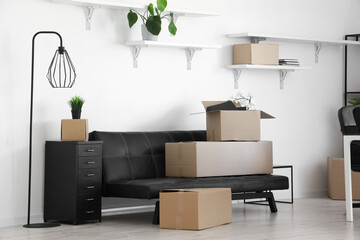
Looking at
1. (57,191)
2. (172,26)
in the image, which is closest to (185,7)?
(172,26)

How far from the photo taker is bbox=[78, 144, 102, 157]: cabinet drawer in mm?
5617

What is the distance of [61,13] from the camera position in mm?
6027

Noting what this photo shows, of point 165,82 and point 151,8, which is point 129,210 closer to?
point 165,82

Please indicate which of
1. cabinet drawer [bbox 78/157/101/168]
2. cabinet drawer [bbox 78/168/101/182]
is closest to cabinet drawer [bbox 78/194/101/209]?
cabinet drawer [bbox 78/168/101/182]

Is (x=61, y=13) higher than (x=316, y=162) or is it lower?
higher

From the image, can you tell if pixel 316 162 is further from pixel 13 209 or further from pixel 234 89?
pixel 13 209

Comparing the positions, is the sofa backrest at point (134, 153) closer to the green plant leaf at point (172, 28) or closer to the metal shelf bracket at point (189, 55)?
the metal shelf bracket at point (189, 55)

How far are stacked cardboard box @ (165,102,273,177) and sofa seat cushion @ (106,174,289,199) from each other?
0.10m

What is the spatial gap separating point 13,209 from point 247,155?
2122 millimetres

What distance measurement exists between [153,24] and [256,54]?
1367mm

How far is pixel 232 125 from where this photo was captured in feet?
20.7

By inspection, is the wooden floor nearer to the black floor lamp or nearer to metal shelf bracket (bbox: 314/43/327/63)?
the black floor lamp

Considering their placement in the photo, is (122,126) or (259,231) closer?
(259,231)

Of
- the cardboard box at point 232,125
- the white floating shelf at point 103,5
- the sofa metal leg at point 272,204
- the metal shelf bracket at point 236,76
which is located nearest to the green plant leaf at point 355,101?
the metal shelf bracket at point 236,76
